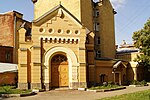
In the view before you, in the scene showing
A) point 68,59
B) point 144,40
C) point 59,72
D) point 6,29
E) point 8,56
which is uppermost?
point 6,29

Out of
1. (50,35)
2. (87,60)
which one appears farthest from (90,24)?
(50,35)

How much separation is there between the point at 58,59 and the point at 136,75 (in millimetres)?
16079

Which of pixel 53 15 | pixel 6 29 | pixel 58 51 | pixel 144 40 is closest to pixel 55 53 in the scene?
pixel 58 51

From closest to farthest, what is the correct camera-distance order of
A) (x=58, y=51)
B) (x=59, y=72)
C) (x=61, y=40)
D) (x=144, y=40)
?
(x=58, y=51) < (x=61, y=40) < (x=59, y=72) < (x=144, y=40)

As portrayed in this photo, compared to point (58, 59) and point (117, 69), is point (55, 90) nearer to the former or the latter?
point (58, 59)

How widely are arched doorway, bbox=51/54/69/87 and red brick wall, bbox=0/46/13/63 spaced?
15522 mm

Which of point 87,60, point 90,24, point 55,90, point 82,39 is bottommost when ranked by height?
point 55,90

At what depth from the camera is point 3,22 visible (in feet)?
144

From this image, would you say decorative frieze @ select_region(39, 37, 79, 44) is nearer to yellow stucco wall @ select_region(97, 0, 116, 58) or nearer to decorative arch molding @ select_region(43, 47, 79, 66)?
decorative arch molding @ select_region(43, 47, 79, 66)

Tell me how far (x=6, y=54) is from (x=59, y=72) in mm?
16544

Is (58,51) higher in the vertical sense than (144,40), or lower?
lower

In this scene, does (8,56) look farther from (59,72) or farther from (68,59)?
(68,59)

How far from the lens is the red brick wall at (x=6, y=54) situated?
3988cm

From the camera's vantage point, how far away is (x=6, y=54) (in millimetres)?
40844
